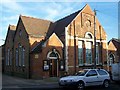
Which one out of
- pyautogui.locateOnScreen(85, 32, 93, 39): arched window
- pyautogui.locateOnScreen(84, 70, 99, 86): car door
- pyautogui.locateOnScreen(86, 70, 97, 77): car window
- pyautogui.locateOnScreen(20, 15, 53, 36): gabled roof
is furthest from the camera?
pyautogui.locateOnScreen(85, 32, 93, 39): arched window

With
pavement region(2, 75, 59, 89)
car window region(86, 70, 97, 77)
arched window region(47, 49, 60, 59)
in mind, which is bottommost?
pavement region(2, 75, 59, 89)

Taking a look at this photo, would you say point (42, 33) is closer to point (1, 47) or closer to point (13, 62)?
point (13, 62)

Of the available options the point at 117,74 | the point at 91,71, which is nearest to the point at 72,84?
the point at 91,71

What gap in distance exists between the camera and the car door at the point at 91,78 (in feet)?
56.0

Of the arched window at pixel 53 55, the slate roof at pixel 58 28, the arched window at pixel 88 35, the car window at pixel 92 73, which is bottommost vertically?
the car window at pixel 92 73

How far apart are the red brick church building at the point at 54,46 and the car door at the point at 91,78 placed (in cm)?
1006

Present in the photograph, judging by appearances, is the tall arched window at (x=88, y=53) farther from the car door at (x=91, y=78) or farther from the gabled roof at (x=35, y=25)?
the car door at (x=91, y=78)

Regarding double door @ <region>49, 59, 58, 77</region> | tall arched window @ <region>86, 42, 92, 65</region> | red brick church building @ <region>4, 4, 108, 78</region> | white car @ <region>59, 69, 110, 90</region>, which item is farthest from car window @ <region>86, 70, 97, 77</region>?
tall arched window @ <region>86, 42, 92, 65</region>

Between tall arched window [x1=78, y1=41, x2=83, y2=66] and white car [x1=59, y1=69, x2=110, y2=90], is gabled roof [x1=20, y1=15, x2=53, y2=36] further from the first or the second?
white car [x1=59, y1=69, x2=110, y2=90]

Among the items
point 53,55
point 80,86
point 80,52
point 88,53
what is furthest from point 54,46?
point 80,86

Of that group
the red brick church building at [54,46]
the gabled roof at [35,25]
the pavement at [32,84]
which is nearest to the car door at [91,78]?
the pavement at [32,84]

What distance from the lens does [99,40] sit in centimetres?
3431

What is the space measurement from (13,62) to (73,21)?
12531 millimetres

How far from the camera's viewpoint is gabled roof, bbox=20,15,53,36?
30.8 m
